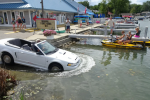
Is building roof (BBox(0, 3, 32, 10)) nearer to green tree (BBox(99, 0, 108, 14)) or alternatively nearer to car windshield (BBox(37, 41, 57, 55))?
car windshield (BBox(37, 41, 57, 55))

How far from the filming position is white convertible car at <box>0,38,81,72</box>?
6383mm

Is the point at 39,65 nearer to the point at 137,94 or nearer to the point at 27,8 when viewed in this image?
the point at 137,94

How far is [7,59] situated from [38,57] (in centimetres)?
202

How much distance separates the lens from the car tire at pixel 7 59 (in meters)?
6.96

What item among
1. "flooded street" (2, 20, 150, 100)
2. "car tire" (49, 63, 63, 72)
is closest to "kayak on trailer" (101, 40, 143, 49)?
"flooded street" (2, 20, 150, 100)

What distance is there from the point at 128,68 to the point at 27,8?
51.6 ft

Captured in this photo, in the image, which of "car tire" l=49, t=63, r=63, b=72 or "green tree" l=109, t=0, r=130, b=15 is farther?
"green tree" l=109, t=0, r=130, b=15

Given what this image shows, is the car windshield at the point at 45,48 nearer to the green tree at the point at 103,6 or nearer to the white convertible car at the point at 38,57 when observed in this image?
the white convertible car at the point at 38,57

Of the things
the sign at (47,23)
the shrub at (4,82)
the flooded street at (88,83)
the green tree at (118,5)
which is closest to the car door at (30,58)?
the flooded street at (88,83)

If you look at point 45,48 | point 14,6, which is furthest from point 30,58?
point 14,6

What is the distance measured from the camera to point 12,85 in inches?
199

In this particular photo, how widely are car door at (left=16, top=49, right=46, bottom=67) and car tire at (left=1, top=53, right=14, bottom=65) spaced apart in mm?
475

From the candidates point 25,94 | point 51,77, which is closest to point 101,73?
point 51,77

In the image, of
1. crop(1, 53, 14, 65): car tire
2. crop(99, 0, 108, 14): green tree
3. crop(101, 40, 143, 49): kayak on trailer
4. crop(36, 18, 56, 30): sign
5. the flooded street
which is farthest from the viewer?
crop(99, 0, 108, 14): green tree
